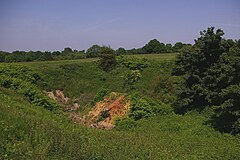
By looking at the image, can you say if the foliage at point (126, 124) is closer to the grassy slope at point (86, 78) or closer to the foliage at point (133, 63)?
the grassy slope at point (86, 78)

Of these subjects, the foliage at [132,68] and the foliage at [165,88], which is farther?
the foliage at [132,68]

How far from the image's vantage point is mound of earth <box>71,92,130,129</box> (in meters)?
23.1

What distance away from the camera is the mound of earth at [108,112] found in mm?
23150

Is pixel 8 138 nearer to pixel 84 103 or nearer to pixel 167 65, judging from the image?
pixel 84 103

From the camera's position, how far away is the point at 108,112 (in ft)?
78.7

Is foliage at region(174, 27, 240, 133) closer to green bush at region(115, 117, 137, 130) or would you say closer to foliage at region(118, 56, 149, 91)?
green bush at region(115, 117, 137, 130)

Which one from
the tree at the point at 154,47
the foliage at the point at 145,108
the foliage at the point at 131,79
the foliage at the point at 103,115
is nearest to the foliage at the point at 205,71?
the foliage at the point at 145,108

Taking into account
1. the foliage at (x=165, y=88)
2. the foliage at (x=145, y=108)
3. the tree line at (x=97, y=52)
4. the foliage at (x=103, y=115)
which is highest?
the tree line at (x=97, y=52)

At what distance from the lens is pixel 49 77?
35.5 m

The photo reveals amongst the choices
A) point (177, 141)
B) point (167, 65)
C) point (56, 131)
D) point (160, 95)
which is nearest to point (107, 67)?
point (167, 65)

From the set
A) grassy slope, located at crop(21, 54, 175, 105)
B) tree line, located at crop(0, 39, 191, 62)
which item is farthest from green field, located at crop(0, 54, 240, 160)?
tree line, located at crop(0, 39, 191, 62)

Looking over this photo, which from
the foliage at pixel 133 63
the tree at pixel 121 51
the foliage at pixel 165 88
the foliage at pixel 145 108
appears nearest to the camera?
the foliage at pixel 145 108

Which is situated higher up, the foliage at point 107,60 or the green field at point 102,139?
the foliage at point 107,60

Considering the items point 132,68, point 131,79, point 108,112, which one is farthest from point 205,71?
point 132,68
